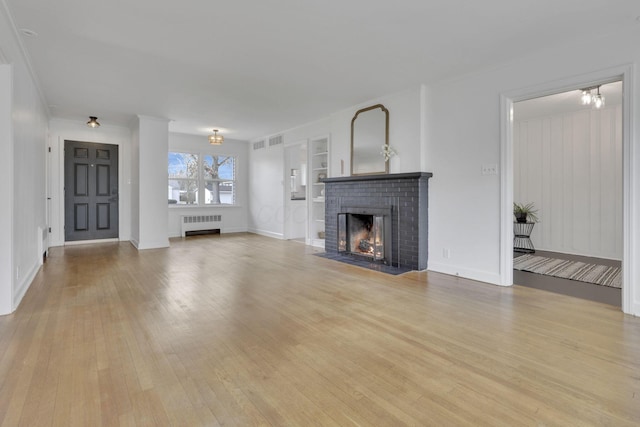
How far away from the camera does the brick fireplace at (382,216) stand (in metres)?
4.55

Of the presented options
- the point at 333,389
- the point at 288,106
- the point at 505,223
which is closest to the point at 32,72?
the point at 288,106

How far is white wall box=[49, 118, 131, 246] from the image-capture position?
6480mm

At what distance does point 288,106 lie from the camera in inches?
221

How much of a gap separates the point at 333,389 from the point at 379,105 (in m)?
4.32

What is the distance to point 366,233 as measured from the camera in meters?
5.50

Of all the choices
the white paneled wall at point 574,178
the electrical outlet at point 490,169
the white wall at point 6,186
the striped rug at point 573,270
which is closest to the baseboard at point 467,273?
the striped rug at point 573,270

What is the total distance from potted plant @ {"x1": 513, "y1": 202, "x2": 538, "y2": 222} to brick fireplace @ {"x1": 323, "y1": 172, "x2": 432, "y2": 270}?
2.45 m

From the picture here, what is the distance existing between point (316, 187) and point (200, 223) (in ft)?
11.2

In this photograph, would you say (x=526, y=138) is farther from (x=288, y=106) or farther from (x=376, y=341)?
(x=376, y=341)

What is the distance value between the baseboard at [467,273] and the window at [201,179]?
6.17 metres

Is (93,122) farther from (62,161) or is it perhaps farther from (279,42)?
(279,42)

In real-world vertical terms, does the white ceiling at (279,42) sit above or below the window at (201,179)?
above

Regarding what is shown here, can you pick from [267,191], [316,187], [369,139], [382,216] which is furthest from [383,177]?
[267,191]

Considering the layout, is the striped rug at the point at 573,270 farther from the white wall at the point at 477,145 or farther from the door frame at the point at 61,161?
the door frame at the point at 61,161
